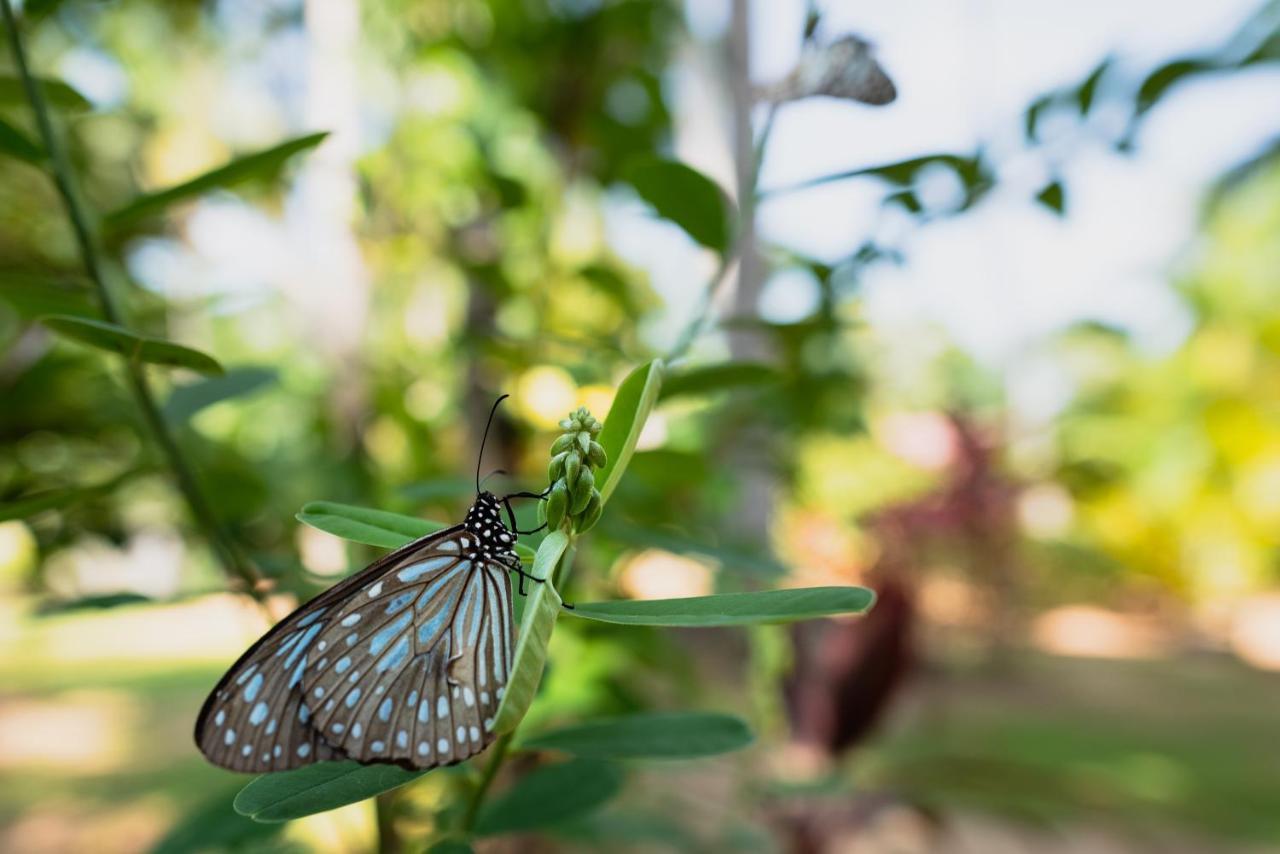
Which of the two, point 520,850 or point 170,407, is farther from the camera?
point 520,850

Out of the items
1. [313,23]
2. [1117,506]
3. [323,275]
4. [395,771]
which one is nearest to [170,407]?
[395,771]

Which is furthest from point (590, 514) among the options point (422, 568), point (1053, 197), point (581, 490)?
point (1053, 197)

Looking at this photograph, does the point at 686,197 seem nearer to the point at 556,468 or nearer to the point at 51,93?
the point at 556,468

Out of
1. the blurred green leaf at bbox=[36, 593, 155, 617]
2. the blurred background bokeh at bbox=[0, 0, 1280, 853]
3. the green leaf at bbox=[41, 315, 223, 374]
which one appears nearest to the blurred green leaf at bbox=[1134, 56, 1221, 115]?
the blurred background bokeh at bbox=[0, 0, 1280, 853]

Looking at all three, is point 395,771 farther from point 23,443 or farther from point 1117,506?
point 1117,506

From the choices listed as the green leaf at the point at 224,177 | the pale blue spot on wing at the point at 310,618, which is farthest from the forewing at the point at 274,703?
the green leaf at the point at 224,177

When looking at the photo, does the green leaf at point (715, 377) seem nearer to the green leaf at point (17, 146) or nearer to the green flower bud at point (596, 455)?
the green flower bud at point (596, 455)
